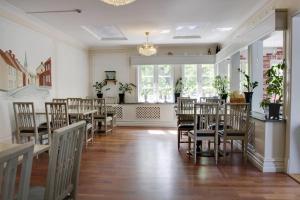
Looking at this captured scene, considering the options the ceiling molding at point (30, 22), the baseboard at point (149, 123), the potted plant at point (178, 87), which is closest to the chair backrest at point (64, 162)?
the ceiling molding at point (30, 22)

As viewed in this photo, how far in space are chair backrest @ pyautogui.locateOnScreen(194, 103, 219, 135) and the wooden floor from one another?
0.54 m

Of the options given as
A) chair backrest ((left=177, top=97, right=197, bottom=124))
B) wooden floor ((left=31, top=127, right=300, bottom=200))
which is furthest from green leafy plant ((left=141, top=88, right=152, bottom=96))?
wooden floor ((left=31, top=127, right=300, bottom=200))

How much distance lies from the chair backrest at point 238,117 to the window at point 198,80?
422 centimetres

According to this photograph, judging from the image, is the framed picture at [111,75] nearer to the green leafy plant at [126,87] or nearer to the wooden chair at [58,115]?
the green leafy plant at [126,87]

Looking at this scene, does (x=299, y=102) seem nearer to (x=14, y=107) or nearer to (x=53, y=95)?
(x=14, y=107)

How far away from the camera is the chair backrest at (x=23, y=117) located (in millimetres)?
4539

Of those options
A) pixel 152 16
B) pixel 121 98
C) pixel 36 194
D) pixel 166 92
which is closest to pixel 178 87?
pixel 166 92

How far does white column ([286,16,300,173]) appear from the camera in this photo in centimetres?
353

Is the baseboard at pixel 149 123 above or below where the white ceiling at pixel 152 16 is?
below

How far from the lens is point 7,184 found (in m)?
1.03

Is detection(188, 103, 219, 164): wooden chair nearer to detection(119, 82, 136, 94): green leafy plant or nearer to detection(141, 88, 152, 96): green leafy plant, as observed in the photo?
detection(141, 88, 152, 96): green leafy plant

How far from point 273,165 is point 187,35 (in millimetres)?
4409

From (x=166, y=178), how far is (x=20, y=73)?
3.30 m

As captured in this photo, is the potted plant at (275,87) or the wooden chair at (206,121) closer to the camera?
Result: the potted plant at (275,87)
